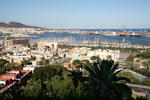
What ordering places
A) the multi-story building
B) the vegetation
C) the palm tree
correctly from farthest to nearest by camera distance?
the multi-story building < the vegetation < the palm tree

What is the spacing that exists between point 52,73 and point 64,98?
5.83 m

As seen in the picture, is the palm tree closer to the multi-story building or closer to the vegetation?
the vegetation

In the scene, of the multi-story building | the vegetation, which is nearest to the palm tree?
the vegetation

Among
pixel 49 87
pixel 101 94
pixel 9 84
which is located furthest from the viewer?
pixel 9 84

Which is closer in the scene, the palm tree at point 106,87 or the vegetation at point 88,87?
the palm tree at point 106,87

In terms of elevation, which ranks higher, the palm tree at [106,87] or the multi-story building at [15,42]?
Result: the palm tree at [106,87]

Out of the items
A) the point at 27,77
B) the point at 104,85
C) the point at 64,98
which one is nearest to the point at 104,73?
the point at 104,85

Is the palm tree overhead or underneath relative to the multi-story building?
overhead

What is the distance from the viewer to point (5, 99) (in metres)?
6.82

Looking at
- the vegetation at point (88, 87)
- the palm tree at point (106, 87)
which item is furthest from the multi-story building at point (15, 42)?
the palm tree at point (106, 87)

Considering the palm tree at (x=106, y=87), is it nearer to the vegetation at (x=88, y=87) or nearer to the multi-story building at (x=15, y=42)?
the vegetation at (x=88, y=87)

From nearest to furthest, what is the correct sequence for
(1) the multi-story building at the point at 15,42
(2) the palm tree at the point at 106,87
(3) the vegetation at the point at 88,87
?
(2) the palm tree at the point at 106,87 → (3) the vegetation at the point at 88,87 → (1) the multi-story building at the point at 15,42

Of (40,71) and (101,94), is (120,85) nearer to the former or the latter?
(101,94)

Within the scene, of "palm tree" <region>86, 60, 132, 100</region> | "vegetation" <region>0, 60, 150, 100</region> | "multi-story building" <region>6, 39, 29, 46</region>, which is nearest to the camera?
"palm tree" <region>86, 60, 132, 100</region>
